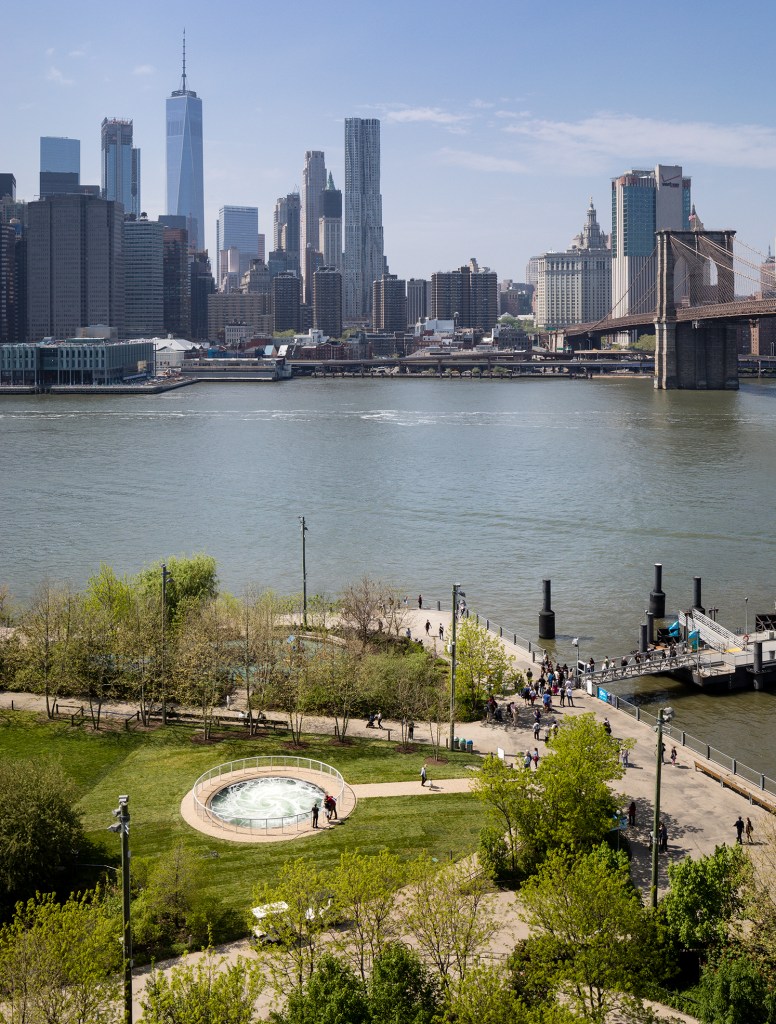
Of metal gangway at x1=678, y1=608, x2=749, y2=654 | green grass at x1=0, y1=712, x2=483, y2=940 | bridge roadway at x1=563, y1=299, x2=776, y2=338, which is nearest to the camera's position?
green grass at x1=0, y1=712, x2=483, y2=940

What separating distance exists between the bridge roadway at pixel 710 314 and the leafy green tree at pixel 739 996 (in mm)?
88280

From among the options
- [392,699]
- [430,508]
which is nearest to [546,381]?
[430,508]

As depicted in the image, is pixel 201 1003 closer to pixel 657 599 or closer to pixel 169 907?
pixel 169 907

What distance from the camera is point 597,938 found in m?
11.8

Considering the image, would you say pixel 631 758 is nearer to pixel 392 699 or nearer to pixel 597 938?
pixel 392 699

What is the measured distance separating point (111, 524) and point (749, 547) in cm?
2271

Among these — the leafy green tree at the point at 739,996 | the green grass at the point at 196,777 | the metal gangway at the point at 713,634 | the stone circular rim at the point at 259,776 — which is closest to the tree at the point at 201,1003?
the green grass at the point at 196,777

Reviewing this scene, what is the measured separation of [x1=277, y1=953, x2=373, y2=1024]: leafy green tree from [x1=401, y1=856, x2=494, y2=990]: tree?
2.80ft

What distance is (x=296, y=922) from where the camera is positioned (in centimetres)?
1226

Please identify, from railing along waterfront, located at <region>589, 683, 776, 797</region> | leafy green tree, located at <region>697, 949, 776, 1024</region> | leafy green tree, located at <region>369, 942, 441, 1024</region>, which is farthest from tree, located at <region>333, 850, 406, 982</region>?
railing along waterfront, located at <region>589, 683, 776, 797</region>

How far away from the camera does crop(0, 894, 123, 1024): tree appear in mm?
10633

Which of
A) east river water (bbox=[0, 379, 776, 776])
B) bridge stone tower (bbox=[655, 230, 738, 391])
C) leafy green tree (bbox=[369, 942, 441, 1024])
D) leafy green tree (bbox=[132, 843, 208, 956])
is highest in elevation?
bridge stone tower (bbox=[655, 230, 738, 391])

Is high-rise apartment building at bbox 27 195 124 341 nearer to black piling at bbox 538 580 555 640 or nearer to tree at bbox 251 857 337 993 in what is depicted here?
black piling at bbox 538 580 555 640

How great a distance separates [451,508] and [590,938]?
36.1 m
